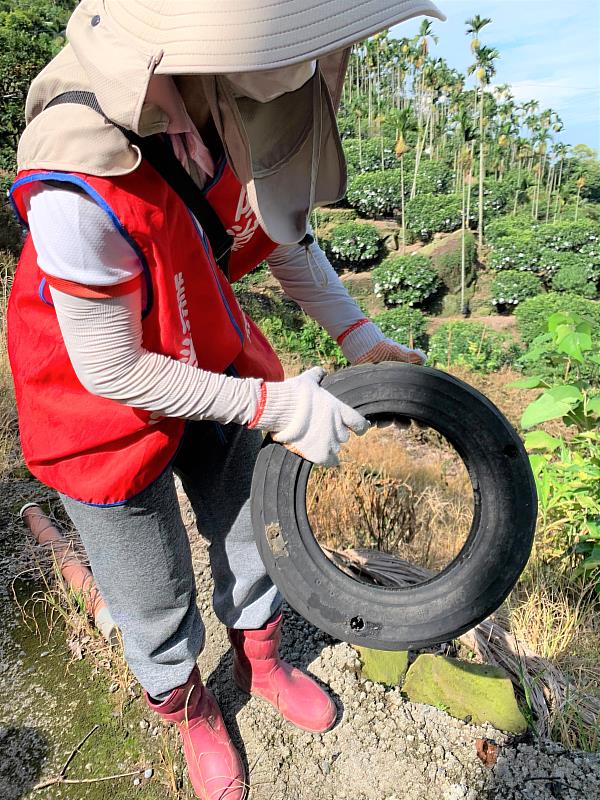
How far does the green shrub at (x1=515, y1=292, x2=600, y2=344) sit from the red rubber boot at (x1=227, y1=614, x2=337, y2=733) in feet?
32.6

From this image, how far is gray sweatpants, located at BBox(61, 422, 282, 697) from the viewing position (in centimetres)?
137

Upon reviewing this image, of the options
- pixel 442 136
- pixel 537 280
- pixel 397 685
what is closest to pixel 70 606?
pixel 397 685

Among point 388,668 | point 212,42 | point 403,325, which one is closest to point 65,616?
point 388,668

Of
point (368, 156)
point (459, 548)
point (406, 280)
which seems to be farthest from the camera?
point (368, 156)

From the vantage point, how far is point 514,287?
13.3 metres

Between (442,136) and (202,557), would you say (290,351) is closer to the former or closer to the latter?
(202,557)

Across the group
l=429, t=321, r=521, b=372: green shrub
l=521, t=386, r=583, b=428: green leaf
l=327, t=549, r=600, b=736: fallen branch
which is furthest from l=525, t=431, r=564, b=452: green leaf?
l=429, t=321, r=521, b=372: green shrub

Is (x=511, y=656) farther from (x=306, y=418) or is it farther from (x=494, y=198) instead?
(x=494, y=198)

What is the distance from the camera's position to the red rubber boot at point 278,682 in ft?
5.86

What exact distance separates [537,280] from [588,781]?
13.5 m

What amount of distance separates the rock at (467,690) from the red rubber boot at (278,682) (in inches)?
12.3

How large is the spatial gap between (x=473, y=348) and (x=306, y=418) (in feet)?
30.4

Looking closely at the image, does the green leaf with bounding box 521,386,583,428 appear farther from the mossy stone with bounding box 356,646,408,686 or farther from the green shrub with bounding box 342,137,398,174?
the green shrub with bounding box 342,137,398,174

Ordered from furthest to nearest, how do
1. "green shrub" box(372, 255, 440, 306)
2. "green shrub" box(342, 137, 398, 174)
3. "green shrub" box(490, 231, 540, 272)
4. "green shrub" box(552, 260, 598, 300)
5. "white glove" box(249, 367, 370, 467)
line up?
1. "green shrub" box(342, 137, 398, 174)
2. "green shrub" box(490, 231, 540, 272)
3. "green shrub" box(552, 260, 598, 300)
4. "green shrub" box(372, 255, 440, 306)
5. "white glove" box(249, 367, 370, 467)
